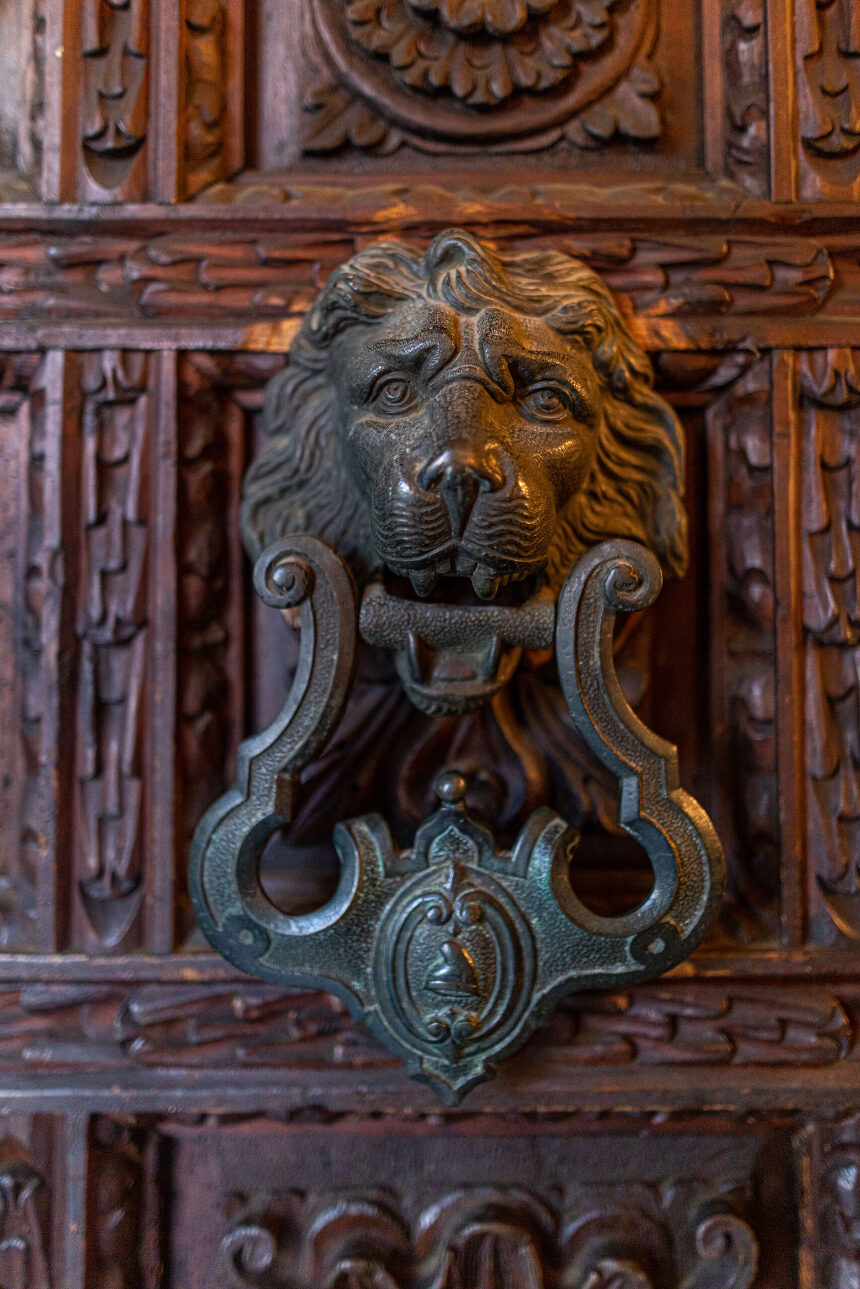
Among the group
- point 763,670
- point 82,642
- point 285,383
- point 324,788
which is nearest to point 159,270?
point 285,383

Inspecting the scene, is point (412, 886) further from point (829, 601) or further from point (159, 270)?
point (159, 270)


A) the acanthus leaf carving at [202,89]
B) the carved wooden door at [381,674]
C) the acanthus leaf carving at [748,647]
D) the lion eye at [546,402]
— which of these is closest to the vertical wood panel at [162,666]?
the carved wooden door at [381,674]

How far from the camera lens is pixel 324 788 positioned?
0.66m

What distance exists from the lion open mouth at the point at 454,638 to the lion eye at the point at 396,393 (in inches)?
4.5

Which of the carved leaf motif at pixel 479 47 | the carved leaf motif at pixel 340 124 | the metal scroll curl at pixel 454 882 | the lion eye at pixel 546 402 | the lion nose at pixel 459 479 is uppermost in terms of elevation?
the carved leaf motif at pixel 479 47

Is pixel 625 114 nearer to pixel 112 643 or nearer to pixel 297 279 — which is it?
pixel 297 279

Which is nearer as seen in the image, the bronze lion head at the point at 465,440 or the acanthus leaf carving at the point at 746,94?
the bronze lion head at the point at 465,440

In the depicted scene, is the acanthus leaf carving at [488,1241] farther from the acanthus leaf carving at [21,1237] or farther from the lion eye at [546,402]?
the lion eye at [546,402]

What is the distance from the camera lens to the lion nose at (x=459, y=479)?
486 millimetres

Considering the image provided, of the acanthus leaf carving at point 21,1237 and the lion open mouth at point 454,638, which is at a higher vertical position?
the lion open mouth at point 454,638

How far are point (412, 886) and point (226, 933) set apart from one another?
13 centimetres

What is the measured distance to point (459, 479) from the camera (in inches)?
19.1

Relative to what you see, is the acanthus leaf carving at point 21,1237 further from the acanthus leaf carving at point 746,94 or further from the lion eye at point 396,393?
the acanthus leaf carving at point 746,94

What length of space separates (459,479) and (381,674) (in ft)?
0.72
